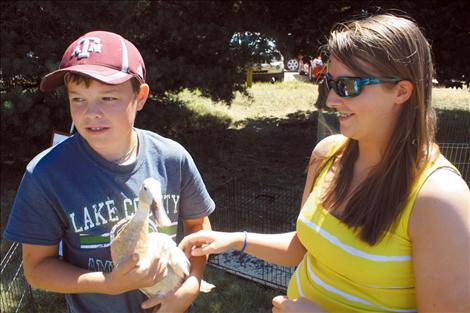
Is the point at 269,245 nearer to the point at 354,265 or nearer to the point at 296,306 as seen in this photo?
the point at 296,306

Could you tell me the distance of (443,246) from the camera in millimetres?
1305

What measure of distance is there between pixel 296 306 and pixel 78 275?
2.37ft

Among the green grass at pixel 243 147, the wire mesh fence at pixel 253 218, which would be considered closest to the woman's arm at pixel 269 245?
the green grass at pixel 243 147

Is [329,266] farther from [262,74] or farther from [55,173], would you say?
[262,74]

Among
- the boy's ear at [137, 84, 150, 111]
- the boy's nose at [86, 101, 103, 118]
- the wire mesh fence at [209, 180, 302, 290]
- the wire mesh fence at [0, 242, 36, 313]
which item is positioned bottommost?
the wire mesh fence at [0, 242, 36, 313]

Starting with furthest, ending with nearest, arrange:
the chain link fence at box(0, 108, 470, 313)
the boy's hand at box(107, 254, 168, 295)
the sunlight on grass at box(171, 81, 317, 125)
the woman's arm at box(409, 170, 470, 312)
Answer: the sunlight on grass at box(171, 81, 317, 125)
the chain link fence at box(0, 108, 470, 313)
the boy's hand at box(107, 254, 168, 295)
the woman's arm at box(409, 170, 470, 312)

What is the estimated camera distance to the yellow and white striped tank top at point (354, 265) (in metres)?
1.42

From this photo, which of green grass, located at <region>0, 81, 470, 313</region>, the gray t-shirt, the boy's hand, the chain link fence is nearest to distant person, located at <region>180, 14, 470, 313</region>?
the boy's hand

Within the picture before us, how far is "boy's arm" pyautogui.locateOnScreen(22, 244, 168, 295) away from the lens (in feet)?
4.70

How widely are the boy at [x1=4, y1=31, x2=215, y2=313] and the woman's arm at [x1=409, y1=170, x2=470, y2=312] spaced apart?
0.76 m

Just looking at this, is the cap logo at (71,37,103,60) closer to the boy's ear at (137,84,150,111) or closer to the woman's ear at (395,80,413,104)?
the boy's ear at (137,84,150,111)

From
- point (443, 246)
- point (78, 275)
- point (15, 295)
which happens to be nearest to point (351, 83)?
point (443, 246)

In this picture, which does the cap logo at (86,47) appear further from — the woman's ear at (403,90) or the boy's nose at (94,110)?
the woman's ear at (403,90)

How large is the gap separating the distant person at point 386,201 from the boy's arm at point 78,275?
1.65 feet
